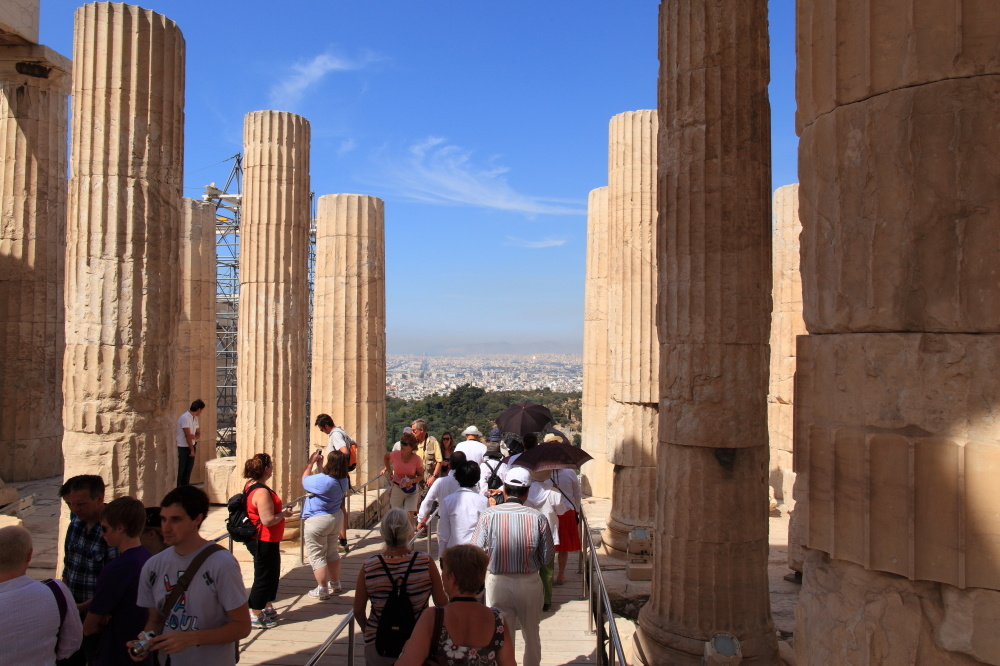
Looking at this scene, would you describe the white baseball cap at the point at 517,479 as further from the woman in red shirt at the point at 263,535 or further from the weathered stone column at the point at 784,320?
the weathered stone column at the point at 784,320

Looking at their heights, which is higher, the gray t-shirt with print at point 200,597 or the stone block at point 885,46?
the stone block at point 885,46

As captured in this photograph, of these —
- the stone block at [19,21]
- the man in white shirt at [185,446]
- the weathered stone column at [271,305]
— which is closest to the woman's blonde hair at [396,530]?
the weathered stone column at [271,305]

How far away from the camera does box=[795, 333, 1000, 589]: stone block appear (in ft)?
6.49

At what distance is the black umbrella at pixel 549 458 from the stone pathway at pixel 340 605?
1.66 meters

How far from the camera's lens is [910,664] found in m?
2.09

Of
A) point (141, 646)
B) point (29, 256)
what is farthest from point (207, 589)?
Answer: point (29, 256)

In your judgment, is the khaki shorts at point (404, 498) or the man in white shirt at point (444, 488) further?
the khaki shorts at point (404, 498)

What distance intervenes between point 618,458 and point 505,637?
24.6 feet

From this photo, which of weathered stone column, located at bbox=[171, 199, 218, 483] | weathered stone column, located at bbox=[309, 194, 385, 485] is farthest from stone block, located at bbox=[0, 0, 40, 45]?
weathered stone column, located at bbox=[309, 194, 385, 485]

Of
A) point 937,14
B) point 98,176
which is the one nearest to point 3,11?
point 98,176

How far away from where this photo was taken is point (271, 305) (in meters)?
11.1

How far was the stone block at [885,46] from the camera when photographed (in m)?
2.07

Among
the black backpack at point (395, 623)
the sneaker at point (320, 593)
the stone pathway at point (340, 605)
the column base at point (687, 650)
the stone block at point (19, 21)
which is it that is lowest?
the stone pathway at point (340, 605)

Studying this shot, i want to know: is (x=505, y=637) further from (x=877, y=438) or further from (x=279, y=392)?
(x=279, y=392)
